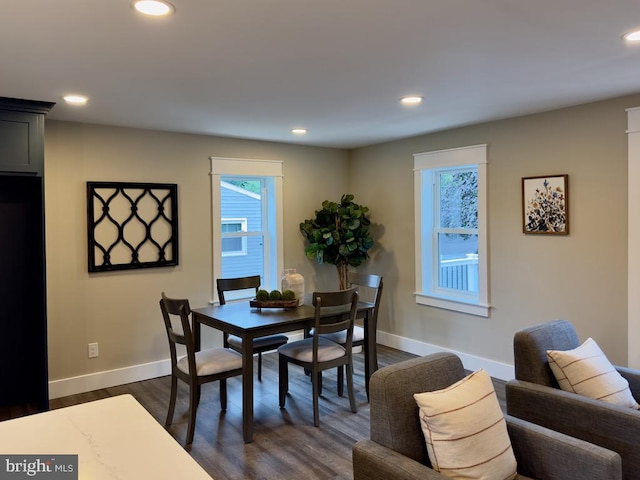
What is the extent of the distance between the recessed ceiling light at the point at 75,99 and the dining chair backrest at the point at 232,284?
1.75m

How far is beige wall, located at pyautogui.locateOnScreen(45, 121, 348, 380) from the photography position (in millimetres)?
3906

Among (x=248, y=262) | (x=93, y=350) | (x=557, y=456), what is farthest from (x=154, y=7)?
(x=248, y=262)

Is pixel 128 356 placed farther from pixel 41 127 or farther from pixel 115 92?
pixel 115 92

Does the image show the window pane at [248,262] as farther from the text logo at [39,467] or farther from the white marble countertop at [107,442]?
the text logo at [39,467]

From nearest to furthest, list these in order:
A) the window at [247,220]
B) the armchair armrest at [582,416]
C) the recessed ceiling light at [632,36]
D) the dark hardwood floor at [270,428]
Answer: the armchair armrest at [582,416]
the recessed ceiling light at [632,36]
the dark hardwood floor at [270,428]
the window at [247,220]

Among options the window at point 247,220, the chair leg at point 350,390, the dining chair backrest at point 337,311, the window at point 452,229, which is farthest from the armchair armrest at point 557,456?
the window at point 247,220

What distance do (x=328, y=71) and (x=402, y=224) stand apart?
8.93ft

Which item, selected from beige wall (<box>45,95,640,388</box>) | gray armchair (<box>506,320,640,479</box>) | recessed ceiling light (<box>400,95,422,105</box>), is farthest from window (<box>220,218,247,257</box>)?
gray armchair (<box>506,320,640,479</box>)

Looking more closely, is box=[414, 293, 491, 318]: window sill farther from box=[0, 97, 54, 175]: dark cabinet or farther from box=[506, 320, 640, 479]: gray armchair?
box=[0, 97, 54, 175]: dark cabinet

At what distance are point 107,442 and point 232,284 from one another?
2.95 m

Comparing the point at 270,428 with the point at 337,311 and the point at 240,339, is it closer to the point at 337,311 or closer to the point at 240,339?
the point at 240,339

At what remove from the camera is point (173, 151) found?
14.7ft

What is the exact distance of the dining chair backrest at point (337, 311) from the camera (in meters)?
3.28

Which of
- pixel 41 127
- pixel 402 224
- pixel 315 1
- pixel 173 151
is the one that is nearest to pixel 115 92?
pixel 41 127
